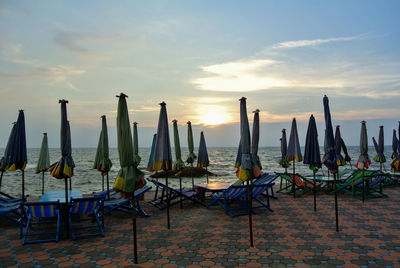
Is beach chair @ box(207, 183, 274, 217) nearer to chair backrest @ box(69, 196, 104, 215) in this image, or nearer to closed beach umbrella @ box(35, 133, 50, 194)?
chair backrest @ box(69, 196, 104, 215)

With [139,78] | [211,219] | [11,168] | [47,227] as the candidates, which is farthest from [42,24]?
[211,219]

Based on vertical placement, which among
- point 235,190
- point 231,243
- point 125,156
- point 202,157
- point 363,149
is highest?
point 125,156

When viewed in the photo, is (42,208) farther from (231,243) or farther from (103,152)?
(231,243)

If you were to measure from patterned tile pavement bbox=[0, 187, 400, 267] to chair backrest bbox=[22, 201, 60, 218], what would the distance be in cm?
64

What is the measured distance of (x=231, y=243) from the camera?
17.0 ft

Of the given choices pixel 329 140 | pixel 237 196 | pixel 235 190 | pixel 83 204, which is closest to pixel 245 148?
pixel 329 140

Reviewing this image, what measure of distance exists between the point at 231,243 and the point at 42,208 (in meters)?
3.98

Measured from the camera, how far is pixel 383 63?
44.8ft

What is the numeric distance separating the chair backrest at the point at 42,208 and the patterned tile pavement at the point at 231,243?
0.64 m

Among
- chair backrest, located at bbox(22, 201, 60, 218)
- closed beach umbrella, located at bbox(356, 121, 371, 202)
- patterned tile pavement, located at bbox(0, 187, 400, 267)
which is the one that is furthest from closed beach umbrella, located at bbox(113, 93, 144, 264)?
closed beach umbrella, located at bbox(356, 121, 371, 202)

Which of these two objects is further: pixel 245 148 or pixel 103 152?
pixel 103 152

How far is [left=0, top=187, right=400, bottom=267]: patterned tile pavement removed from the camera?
4316 mm

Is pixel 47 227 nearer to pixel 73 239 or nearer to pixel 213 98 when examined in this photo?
pixel 73 239

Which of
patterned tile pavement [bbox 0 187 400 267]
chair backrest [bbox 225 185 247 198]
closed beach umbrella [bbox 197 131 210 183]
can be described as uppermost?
closed beach umbrella [bbox 197 131 210 183]
